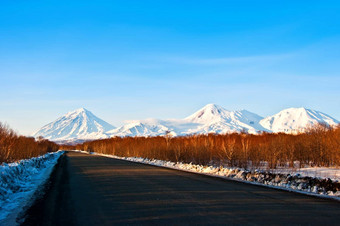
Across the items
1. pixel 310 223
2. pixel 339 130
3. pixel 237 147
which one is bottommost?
pixel 310 223

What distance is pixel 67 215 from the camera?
7.15m

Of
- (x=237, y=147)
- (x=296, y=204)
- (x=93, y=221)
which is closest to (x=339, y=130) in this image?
(x=237, y=147)

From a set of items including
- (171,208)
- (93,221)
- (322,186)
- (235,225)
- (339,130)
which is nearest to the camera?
(235,225)

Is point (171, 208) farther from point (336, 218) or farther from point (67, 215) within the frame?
point (336, 218)

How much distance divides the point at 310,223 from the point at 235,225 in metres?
1.58

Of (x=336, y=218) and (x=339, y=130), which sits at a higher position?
(x=339, y=130)

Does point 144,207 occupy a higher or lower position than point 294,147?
lower

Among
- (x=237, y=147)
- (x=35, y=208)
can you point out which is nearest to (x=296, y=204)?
(x=35, y=208)

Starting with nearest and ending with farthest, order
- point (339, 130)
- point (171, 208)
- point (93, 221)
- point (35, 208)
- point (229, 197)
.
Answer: point (93, 221)
point (171, 208)
point (35, 208)
point (229, 197)
point (339, 130)

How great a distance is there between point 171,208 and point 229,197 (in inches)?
93.9

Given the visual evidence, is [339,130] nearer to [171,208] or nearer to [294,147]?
[294,147]

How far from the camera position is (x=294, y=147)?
23.1 metres

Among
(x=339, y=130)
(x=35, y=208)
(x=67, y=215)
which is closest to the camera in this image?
(x=67, y=215)

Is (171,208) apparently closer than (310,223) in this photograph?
No
